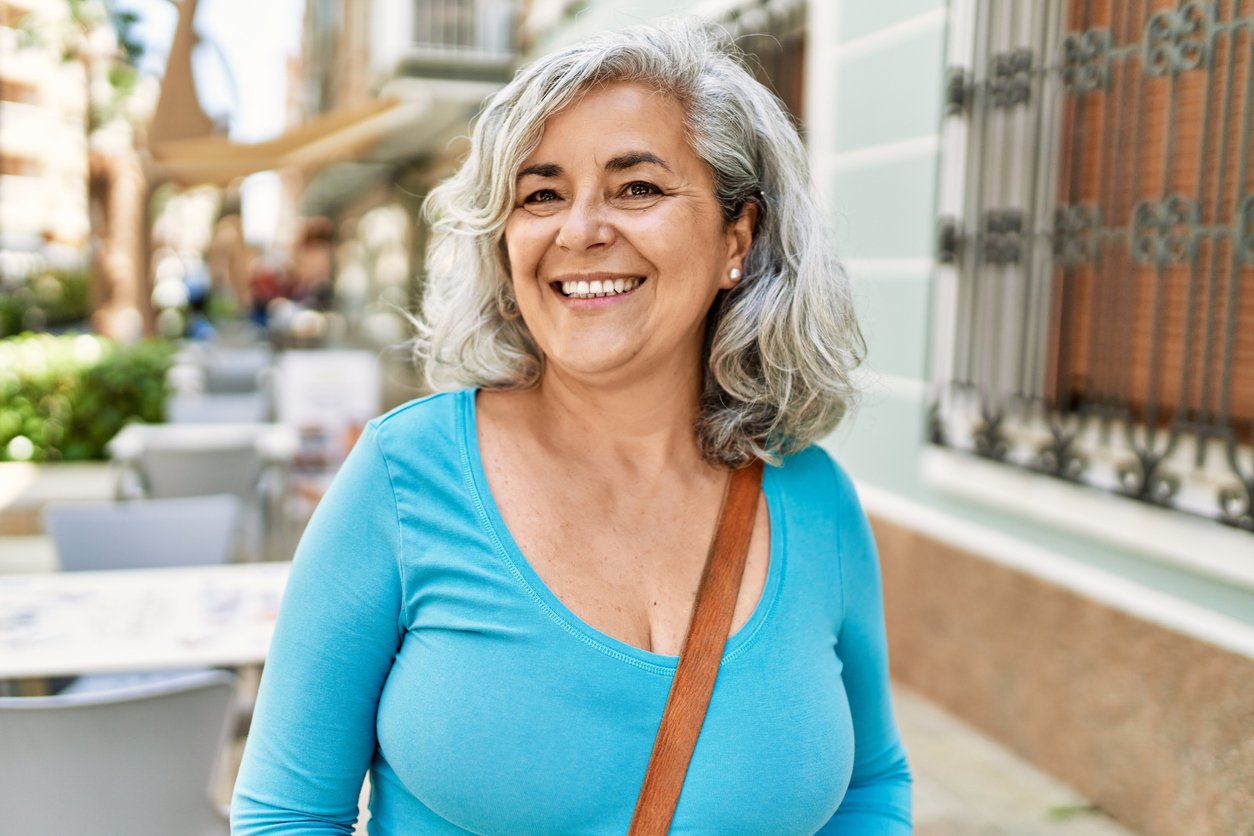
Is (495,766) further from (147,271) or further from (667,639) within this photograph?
(147,271)

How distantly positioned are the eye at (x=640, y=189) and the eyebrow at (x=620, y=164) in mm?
24

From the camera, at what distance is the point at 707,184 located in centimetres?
161

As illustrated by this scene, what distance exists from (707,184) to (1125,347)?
2475mm

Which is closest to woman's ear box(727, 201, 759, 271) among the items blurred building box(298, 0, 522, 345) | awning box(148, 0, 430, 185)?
blurred building box(298, 0, 522, 345)

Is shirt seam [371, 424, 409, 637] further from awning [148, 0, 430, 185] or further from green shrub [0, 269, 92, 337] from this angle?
green shrub [0, 269, 92, 337]

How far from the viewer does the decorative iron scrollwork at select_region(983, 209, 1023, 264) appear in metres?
4.01

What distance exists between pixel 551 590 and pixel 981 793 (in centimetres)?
273

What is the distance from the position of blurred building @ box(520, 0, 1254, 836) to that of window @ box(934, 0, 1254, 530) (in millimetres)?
10

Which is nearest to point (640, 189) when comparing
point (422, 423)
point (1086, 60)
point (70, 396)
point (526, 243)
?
point (526, 243)

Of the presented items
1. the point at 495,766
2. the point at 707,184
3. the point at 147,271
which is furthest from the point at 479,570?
the point at 147,271

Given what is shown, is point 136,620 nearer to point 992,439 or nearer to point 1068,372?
point 992,439

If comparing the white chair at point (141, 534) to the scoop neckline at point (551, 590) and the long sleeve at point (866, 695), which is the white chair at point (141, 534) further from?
the long sleeve at point (866, 695)

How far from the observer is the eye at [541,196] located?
1.57m

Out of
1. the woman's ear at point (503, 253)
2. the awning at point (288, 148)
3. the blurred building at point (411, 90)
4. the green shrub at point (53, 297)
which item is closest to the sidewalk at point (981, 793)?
the woman's ear at point (503, 253)
